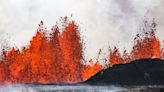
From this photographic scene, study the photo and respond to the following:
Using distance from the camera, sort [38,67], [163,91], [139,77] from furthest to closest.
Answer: [38,67] → [139,77] → [163,91]

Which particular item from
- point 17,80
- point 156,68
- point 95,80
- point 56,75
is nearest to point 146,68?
point 156,68

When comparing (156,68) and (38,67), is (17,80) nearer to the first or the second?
(38,67)

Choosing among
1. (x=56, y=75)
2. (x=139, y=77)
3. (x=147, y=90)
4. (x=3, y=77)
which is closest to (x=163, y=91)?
(x=147, y=90)

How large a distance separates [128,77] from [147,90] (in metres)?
11.6

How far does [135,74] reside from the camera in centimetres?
3812

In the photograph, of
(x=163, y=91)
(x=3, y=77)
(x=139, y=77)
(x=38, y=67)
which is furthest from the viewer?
(x=3, y=77)

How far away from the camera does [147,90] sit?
26.2 m

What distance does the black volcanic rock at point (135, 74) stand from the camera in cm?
3691

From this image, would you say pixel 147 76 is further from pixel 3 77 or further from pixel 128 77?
pixel 3 77

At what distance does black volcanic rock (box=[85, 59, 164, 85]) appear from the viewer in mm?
36906

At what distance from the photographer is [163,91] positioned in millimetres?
25625

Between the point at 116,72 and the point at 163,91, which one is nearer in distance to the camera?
the point at 163,91

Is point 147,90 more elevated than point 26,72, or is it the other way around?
point 26,72

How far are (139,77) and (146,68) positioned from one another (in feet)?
7.26
